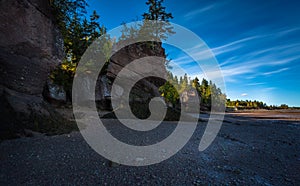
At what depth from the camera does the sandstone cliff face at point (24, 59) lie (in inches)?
257

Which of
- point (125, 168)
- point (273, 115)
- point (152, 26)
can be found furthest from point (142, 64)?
point (273, 115)

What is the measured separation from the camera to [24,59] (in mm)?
8086

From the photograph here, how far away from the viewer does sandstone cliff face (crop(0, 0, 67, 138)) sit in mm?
6516

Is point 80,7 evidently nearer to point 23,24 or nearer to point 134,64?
point 23,24

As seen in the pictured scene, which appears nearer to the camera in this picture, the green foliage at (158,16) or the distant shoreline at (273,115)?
the green foliage at (158,16)

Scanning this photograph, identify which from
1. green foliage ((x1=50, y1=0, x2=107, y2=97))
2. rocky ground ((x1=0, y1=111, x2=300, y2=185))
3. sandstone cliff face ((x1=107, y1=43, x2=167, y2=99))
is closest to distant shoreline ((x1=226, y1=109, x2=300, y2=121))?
sandstone cliff face ((x1=107, y1=43, x2=167, y2=99))

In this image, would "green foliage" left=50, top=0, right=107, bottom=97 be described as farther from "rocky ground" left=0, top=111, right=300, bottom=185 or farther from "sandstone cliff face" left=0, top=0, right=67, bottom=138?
"rocky ground" left=0, top=111, right=300, bottom=185

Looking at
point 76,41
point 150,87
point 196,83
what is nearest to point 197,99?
point 196,83

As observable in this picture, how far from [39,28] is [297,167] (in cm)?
1523

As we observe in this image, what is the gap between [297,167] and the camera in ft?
14.6

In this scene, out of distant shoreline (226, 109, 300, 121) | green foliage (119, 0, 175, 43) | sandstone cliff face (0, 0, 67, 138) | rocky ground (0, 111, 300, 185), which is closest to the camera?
rocky ground (0, 111, 300, 185)

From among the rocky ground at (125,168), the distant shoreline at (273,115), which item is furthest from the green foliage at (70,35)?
the distant shoreline at (273,115)

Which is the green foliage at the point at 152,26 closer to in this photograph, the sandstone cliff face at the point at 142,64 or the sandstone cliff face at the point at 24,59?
the sandstone cliff face at the point at 142,64

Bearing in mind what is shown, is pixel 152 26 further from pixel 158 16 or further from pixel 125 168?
pixel 125 168
